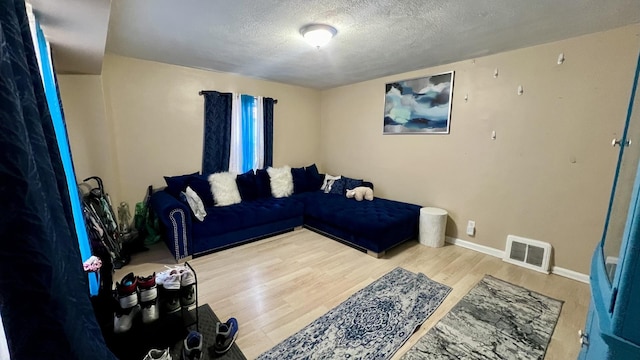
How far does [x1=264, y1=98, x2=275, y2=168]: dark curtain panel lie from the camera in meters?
4.11

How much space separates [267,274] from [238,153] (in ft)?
6.99

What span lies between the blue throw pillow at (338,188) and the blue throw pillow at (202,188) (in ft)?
6.19

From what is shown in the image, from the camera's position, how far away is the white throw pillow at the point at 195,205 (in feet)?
9.29

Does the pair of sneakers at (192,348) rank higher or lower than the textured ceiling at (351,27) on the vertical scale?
→ lower

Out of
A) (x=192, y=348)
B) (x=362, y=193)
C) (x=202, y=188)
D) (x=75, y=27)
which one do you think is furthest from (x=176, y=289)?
(x=362, y=193)

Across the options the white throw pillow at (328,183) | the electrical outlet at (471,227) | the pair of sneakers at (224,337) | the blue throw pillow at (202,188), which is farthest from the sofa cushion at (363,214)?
the pair of sneakers at (224,337)

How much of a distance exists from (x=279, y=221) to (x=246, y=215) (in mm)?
523

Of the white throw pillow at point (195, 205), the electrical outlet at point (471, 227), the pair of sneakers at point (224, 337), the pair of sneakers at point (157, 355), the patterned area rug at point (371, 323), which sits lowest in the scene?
the patterned area rug at point (371, 323)

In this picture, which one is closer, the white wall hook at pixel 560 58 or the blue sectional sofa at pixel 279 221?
the white wall hook at pixel 560 58

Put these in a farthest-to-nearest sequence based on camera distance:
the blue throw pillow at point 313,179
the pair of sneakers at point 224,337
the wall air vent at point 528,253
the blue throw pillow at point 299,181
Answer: the blue throw pillow at point 313,179, the blue throw pillow at point 299,181, the wall air vent at point 528,253, the pair of sneakers at point 224,337

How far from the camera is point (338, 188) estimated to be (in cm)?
419

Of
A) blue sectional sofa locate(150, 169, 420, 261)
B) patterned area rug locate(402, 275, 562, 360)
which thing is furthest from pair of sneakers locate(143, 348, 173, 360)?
blue sectional sofa locate(150, 169, 420, 261)

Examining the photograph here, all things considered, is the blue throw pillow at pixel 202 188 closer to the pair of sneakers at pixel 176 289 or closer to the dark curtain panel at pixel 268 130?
the dark curtain panel at pixel 268 130

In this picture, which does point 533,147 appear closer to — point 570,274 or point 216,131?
point 570,274
